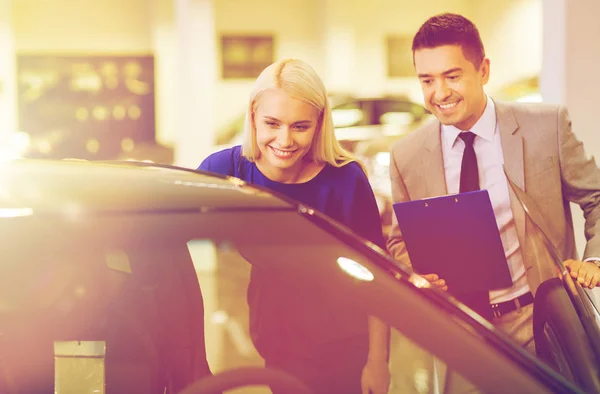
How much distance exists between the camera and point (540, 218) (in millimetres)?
2863

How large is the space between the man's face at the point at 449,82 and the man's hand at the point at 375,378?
1001mm

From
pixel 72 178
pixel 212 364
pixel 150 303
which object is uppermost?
pixel 72 178

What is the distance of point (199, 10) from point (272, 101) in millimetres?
9201

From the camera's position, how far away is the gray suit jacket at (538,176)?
2855mm

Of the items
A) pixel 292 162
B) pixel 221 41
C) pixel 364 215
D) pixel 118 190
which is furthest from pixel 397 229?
pixel 221 41

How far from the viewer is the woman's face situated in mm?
2631

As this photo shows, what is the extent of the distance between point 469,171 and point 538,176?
21cm

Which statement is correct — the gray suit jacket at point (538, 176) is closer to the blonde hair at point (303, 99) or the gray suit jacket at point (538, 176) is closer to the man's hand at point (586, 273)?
the man's hand at point (586, 273)

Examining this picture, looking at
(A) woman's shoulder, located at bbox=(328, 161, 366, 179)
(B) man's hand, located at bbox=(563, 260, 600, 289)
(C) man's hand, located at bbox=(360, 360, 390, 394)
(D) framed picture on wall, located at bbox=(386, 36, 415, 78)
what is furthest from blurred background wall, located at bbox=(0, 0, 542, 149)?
(C) man's hand, located at bbox=(360, 360, 390, 394)

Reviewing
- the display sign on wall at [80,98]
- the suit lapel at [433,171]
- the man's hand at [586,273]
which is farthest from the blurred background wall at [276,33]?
the man's hand at [586,273]

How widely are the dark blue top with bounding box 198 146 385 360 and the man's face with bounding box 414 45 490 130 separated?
0.32 meters

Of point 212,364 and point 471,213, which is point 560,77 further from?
point 212,364

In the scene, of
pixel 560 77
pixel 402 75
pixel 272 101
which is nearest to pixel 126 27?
pixel 402 75

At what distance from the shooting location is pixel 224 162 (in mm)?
2850
